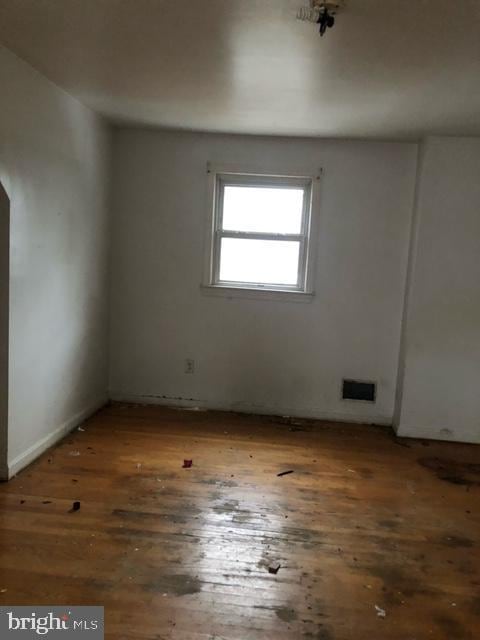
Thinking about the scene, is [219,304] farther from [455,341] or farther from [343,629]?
[343,629]

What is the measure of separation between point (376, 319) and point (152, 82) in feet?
8.43

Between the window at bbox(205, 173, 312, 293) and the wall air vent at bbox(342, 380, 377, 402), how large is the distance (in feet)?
3.02

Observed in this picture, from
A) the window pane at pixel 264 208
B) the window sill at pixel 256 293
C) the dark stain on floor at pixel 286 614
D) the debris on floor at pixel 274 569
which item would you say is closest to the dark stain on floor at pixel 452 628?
the dark stain on floor at pixel 286 614

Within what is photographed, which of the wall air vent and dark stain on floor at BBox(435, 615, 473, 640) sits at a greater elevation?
the wall air vent

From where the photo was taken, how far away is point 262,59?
2465 mm

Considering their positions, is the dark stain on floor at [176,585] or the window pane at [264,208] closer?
the dark stain on floor at [176,585]

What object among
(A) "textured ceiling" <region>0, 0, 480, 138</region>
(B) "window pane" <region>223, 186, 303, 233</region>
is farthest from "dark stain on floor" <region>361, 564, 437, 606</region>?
(B) "window pane" <region>223, 186, 303, 233</region>

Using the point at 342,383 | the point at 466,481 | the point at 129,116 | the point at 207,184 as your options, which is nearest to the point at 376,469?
the point at 466,481

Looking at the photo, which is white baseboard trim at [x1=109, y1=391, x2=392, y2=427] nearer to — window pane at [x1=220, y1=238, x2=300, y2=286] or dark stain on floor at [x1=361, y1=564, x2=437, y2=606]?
window pane at [x1=220, y1=238, x2=300, y2=286]

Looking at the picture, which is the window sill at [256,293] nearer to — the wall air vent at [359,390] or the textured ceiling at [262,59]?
the wall air vent at [359,390]

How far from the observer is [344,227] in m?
4.23

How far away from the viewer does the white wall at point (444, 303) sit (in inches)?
152

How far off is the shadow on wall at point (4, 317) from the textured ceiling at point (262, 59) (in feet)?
2.81

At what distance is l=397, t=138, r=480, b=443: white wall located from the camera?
3873 mm
